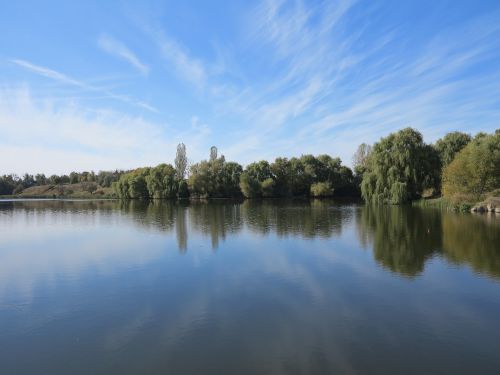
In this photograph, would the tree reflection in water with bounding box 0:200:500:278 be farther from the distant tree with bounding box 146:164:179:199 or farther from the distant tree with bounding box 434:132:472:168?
the distant tree with bounding box 146:164:179:199

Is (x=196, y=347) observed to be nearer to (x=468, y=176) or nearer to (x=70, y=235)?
(x=70, y=235)

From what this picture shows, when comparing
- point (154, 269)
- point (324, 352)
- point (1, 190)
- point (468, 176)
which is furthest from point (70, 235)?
point (1, 190)

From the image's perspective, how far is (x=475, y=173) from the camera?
131 ft

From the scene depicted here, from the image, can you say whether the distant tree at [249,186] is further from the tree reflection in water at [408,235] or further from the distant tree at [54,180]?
the distant tree at [54,180]

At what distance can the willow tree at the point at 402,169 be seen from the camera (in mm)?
52688

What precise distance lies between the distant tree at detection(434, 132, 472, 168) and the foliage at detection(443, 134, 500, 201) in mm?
11757

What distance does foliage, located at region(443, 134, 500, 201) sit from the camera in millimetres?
39875

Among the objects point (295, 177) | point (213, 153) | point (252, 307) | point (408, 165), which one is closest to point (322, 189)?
point (295, 177)

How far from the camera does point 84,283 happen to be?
45.9 feet

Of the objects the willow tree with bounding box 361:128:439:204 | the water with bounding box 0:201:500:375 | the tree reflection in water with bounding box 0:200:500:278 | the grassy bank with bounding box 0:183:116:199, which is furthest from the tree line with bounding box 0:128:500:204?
the water with bounding box 0:201:500:375

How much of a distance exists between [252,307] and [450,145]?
176 feet

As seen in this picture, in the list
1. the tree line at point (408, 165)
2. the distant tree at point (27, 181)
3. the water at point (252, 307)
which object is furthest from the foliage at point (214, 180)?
the distant tree at point (27, 181)

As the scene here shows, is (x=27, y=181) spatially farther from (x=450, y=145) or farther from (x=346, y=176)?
(x=450, y=145)

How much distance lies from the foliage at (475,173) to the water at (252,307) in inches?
825
